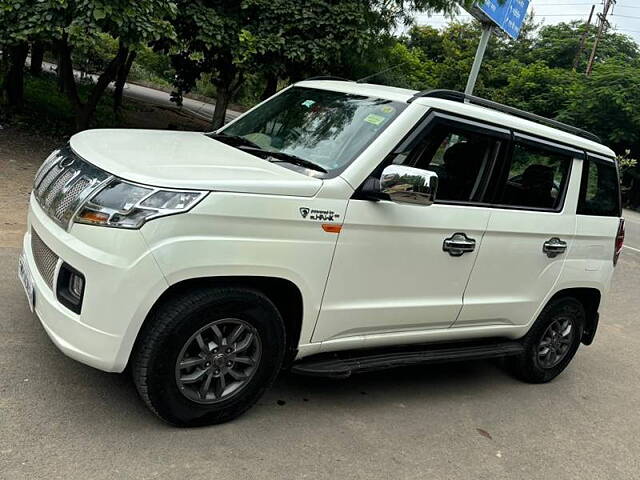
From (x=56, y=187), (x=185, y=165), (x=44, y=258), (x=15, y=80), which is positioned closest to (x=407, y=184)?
(x=185, y=165)

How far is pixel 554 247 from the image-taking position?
15.1 feet

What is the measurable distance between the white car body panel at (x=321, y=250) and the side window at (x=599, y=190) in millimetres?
105

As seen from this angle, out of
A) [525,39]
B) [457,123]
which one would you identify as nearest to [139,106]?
[457,123]

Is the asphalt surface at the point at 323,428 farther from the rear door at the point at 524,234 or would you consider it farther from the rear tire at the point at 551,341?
the rear door at the point at 524,234

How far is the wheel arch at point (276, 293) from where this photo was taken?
→ 314 centimetres

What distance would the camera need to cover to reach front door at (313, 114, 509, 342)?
359cm

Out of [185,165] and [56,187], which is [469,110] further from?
[56,187]

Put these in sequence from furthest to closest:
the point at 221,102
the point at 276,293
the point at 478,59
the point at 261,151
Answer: the point at 221,102
the point at 478,59
the point at 261,151
the point at 276,293

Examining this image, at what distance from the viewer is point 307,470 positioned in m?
3.28

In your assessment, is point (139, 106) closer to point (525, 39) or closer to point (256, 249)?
point (256, 249)

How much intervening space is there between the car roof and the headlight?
1.66m

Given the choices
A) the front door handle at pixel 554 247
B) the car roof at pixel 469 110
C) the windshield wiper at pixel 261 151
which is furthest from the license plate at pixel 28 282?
the front door handle at pixel 554 247

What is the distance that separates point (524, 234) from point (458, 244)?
26.9 inches

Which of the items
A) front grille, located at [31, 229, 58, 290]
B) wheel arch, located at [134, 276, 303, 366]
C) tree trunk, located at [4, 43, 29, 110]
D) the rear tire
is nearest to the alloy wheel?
wheel arch, located at [134, 276, 303, 366]
